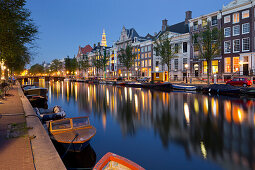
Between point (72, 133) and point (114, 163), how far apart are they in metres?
4.49

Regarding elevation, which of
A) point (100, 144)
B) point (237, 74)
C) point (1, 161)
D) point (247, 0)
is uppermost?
point (247, 0)

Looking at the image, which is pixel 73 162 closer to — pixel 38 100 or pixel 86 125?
pixel 86 125

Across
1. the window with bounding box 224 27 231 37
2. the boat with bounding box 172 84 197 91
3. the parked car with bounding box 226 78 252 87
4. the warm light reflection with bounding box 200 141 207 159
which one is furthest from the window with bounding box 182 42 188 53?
the warm light reflection with bounding box 200 141 207 159

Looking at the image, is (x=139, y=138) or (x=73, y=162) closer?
(x=73, y=162)

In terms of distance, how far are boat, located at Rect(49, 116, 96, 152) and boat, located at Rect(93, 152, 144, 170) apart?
11.1 feet

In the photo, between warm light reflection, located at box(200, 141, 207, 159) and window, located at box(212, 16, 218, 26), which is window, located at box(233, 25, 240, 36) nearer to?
window, located at box(212, 16, 218, 26)

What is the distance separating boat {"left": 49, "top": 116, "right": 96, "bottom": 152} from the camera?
820cm

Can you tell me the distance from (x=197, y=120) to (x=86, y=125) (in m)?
10.0

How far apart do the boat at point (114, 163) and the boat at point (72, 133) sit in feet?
11.1

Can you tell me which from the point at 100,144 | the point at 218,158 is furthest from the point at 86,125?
the point at 218,158

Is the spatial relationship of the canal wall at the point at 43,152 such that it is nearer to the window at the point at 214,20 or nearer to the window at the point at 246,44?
the window at the point at 246,44

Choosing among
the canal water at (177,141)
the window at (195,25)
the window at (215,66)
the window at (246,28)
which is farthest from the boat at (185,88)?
the window at (195,25)

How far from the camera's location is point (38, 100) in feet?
78.7

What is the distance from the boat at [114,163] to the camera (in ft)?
15.4
